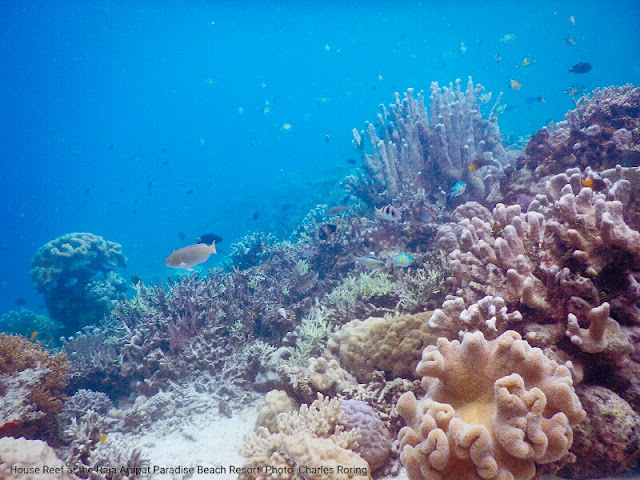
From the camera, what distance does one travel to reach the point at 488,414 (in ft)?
6.89

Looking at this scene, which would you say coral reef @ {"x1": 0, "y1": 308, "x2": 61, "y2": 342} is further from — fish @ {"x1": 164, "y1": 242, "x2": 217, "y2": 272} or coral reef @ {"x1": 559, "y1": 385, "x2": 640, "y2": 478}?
coral reef @ {"x1": 559, "y1": 385, "x2": 640, "y2": 478}

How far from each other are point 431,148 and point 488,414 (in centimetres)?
809

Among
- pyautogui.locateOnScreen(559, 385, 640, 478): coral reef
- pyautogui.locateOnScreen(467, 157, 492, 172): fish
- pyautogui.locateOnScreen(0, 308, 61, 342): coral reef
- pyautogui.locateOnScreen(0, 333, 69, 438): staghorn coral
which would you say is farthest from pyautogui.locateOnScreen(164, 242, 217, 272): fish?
pyautogui.locateOnScreen(0, 308, 61, 342): coral reef

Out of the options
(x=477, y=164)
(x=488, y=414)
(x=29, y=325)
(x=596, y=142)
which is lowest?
(x=488, y=414)

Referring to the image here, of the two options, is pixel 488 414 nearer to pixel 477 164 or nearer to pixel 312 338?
pixel 312 338

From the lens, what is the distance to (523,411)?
5.97 ft

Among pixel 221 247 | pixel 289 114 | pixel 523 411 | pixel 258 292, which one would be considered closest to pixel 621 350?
pixel 523 411

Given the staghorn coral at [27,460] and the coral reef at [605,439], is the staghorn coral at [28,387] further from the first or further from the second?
A: the coral reef at [605,439]

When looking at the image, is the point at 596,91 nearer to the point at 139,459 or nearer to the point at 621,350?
the point at 621,350

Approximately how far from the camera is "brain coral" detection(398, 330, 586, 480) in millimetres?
1812

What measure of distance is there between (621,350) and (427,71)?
167m

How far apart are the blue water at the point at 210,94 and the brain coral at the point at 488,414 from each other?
10.2m

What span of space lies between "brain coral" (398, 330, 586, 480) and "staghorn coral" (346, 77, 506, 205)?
6583 millimetres

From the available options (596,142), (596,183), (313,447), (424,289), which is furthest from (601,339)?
(596,142)
